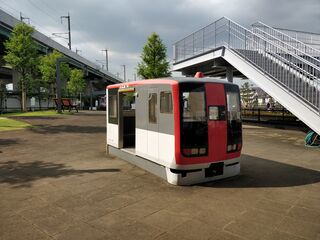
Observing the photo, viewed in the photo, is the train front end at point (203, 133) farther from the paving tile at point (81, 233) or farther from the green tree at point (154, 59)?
the green tree at point (154, 59)

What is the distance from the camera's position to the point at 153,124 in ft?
22.9

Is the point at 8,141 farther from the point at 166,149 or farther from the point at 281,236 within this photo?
the point at 281,236

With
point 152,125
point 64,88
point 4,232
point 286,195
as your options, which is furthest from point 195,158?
point 64,88

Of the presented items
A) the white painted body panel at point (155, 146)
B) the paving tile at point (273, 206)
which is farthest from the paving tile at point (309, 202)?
the white painted body panel at point (155, 146)

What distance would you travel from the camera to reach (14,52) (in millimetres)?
27594

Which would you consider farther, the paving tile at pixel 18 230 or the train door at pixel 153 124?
the train door at pixel 153 124

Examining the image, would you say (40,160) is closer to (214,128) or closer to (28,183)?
(28,183)

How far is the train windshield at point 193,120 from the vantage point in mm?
6066

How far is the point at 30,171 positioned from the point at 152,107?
370 centimetres

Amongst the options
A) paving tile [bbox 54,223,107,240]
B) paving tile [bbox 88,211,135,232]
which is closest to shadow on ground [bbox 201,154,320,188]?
paving tile [bbox 88,211,135,232]

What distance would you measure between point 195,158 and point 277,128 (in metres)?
13.9

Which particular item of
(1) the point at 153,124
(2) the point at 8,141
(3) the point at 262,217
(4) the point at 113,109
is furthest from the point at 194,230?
(2) the point at 8,141

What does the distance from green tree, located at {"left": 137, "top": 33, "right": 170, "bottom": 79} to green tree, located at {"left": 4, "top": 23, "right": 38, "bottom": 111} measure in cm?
1168

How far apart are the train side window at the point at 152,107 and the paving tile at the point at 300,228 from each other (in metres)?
3.67
